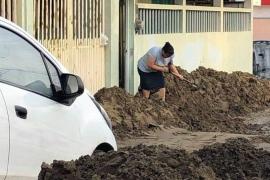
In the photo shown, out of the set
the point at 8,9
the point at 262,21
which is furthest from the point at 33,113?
the point at 262,21

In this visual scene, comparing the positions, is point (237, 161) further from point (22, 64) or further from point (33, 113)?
point (22, 64)

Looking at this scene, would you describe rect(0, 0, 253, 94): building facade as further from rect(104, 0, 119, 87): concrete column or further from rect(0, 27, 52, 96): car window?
rect(0, 27, 52, 96): car window

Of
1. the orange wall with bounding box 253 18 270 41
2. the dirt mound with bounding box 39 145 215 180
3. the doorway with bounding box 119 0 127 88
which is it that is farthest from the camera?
the orange wall with bounding box 253 18 270 41

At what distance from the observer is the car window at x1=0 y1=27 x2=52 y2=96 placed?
16.6ft

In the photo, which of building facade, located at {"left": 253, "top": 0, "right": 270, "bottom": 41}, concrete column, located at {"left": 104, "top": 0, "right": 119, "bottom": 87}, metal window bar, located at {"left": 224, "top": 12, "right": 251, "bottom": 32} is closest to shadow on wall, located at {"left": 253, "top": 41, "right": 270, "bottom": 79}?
metal window bar, located at {"left": 224, "top": 12, "right": 251, "bottom": 32}

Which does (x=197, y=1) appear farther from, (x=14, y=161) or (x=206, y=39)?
(x=14, y=161)

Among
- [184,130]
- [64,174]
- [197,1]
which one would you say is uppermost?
[197,1]

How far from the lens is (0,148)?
464 cm

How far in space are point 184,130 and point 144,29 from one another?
3.58 m

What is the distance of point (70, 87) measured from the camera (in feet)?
17.6

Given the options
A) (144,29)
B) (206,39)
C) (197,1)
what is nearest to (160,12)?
(144,29)

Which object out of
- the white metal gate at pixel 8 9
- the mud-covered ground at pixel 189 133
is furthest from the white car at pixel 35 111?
the white metal gate at pixel 8 9

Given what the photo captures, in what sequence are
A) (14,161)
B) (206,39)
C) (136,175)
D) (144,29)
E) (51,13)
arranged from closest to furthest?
(136,175)
(14,161)
(51,13)
(144,29)
(206,39)

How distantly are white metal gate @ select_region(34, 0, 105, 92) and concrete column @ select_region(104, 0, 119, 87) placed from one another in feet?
0.42
